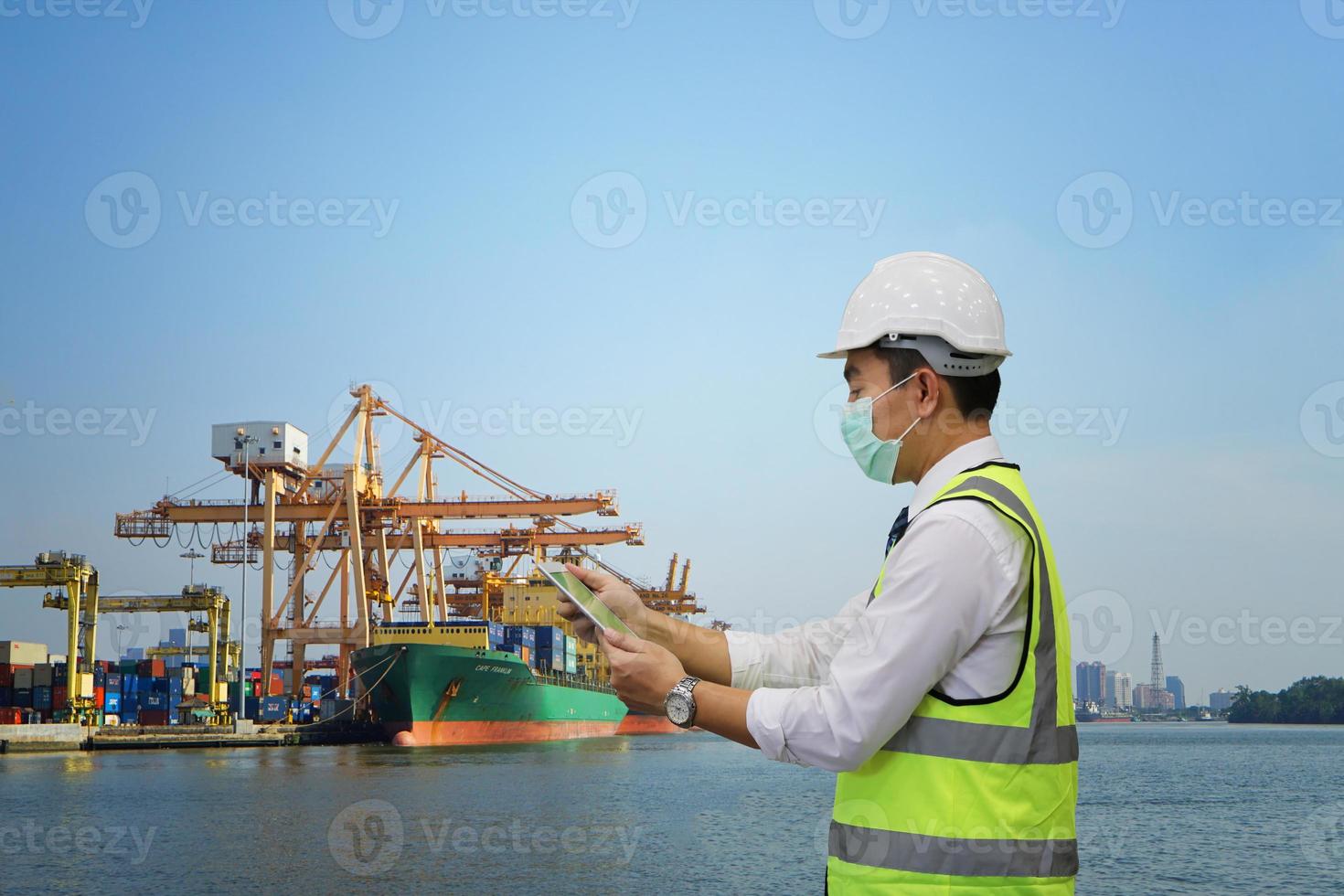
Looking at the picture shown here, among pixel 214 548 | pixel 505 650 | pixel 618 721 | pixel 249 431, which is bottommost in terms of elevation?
pixel 618 721

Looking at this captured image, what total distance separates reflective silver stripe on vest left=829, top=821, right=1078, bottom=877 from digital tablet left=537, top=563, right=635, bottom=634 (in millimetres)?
489

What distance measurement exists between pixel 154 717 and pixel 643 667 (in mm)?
69528

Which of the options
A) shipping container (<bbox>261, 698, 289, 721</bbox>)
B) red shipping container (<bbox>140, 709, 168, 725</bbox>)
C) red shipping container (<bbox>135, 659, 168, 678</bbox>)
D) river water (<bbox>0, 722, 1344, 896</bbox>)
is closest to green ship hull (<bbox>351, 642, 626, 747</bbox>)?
shipping container (<bbox>261, 698, 289, 721</bbox>)

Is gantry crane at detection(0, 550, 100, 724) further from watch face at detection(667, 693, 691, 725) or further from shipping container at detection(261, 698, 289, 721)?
watch face at detection(667, 693, 691, 725)

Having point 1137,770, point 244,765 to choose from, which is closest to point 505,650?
point 244,765

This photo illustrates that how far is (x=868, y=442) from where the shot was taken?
1.98m

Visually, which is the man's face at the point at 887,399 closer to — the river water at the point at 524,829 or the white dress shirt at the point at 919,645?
the white dress shirt at the point at 919,645

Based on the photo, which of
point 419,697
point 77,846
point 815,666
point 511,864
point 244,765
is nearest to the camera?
point 815,666

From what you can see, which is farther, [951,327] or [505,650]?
[505,650]

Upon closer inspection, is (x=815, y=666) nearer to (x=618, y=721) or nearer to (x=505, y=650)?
(x=505, y=650)

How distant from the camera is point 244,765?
3309cm

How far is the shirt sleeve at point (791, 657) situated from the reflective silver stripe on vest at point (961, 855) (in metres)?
0.52

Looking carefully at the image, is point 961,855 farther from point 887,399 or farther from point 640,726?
point 640,726

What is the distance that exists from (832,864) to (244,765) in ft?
113
